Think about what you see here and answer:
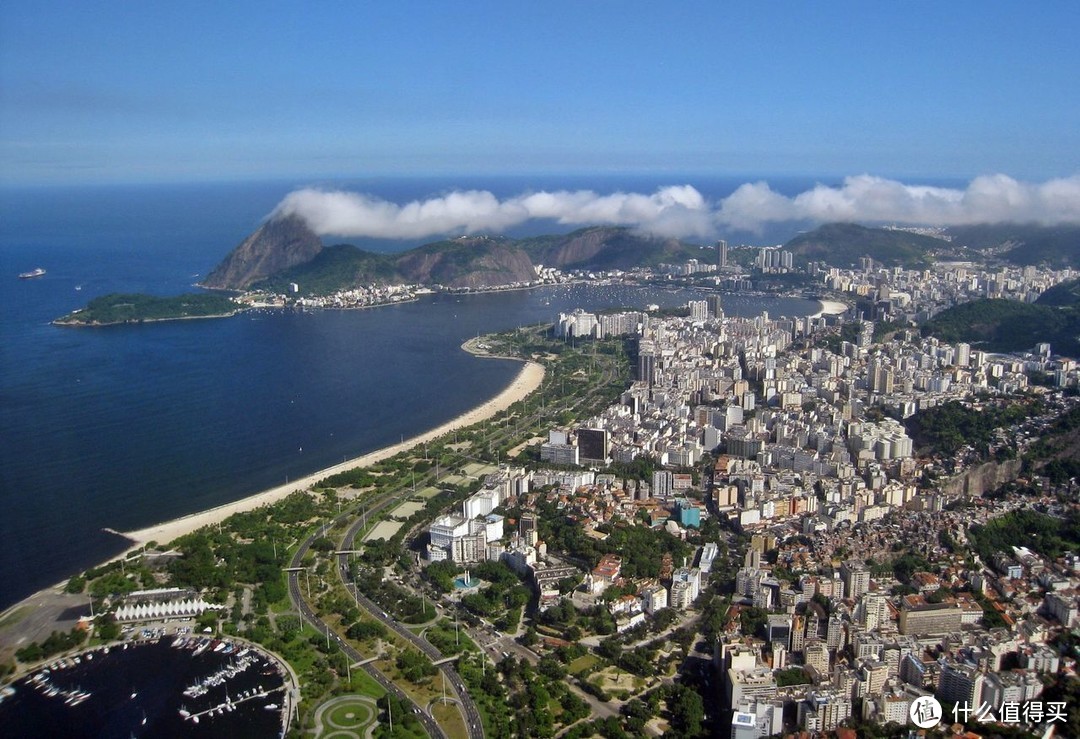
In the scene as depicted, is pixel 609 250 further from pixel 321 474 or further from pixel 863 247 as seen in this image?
pixel 321 474

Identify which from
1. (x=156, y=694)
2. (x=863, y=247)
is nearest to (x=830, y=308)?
Answer: (x=863, y=247)

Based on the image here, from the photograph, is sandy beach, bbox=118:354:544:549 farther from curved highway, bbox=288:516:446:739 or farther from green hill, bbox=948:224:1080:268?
green hill, bbox=948:224:1080:268

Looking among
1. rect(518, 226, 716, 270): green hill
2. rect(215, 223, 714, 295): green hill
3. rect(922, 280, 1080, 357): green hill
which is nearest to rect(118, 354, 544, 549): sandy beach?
rect(922, 280, 1080, 357): green hill

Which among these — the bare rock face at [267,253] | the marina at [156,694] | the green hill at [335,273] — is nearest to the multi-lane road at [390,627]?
the marina at [156,694]

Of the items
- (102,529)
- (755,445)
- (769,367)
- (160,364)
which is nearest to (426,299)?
(160,364)

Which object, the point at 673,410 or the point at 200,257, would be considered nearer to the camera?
the point at 673,410

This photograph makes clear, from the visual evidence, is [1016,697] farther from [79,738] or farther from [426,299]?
[426,299]
